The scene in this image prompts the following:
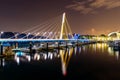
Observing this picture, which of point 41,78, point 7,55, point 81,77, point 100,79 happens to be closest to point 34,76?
point 41,78

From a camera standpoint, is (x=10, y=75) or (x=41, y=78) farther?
(x=10, y=75)

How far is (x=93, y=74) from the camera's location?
1906 cm

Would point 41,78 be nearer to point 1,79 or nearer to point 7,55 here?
point 1,79

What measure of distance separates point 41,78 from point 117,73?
6.44 meters

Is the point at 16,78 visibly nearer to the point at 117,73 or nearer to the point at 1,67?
the point at 1,67

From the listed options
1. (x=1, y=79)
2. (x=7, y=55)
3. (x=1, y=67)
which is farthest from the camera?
(x=7, y=55)

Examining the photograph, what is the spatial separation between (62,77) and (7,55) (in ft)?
56.9

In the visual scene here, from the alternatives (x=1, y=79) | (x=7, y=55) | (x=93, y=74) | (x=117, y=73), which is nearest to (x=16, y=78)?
(x=1, y=79)

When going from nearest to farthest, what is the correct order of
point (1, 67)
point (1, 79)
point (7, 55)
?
1. point (1, 79)
2. point (1, 67)
3. point (7, 55)

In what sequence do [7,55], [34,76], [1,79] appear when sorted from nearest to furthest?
[1,79]
[34,76]
[7,55]

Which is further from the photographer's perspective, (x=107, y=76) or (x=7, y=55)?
(x=7, y=55)

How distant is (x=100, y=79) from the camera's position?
57.2 ft

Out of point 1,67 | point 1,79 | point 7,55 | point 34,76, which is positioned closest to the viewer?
point 1,79

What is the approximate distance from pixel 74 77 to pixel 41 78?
2.57 metres
